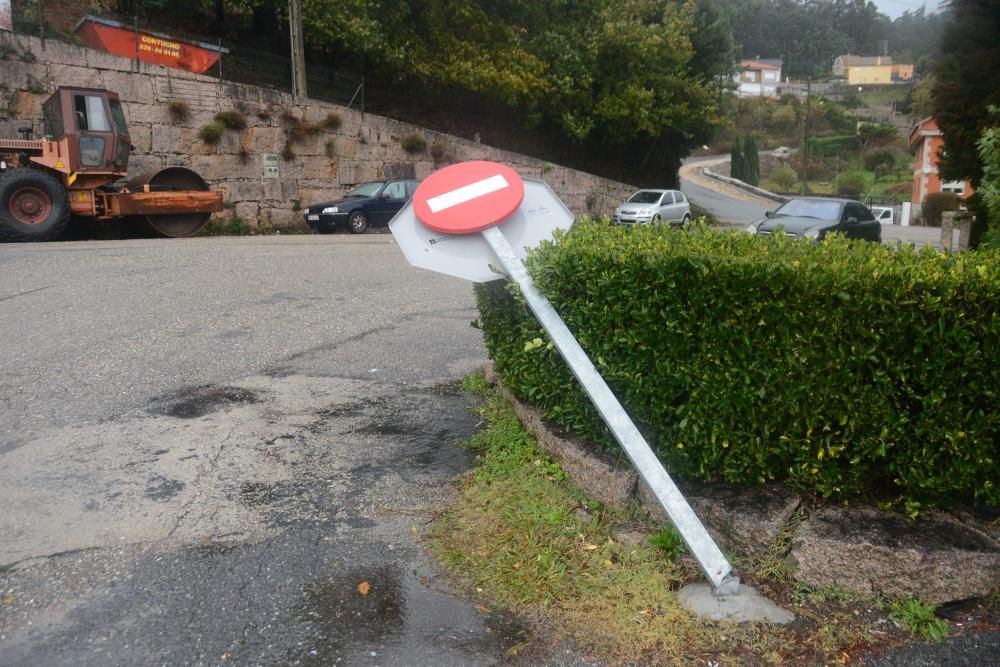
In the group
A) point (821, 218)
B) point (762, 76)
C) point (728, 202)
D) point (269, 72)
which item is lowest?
point (728, 202)

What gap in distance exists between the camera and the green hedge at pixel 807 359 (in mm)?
3246

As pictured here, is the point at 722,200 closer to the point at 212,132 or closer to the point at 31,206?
the point at 212,132

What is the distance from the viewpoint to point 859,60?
319ft

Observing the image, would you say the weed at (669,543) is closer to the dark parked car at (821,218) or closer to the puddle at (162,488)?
the puddle at (162,488)

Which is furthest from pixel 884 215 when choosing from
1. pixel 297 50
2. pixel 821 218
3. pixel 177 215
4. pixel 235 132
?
pixel 177 215

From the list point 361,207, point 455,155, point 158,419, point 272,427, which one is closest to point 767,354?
point 272,427

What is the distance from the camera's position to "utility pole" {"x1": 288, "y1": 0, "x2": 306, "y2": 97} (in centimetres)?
2347

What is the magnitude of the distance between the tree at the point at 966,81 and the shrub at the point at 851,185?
1990 inches

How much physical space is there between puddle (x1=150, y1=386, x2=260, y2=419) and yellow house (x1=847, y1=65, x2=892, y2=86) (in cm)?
10211

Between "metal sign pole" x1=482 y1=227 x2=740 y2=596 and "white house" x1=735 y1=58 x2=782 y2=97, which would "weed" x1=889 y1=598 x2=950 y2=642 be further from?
"white house" x1=735 y1=58 x2=782 y2=97

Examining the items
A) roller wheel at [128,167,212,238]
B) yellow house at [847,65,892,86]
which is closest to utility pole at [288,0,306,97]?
roller wheel at [128,167,212,238]

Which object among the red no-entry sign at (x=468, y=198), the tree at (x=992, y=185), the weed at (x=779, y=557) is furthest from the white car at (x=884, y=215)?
the weed at (x=779, y=557)

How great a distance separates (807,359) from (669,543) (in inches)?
40.1

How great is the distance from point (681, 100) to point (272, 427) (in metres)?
30.3
